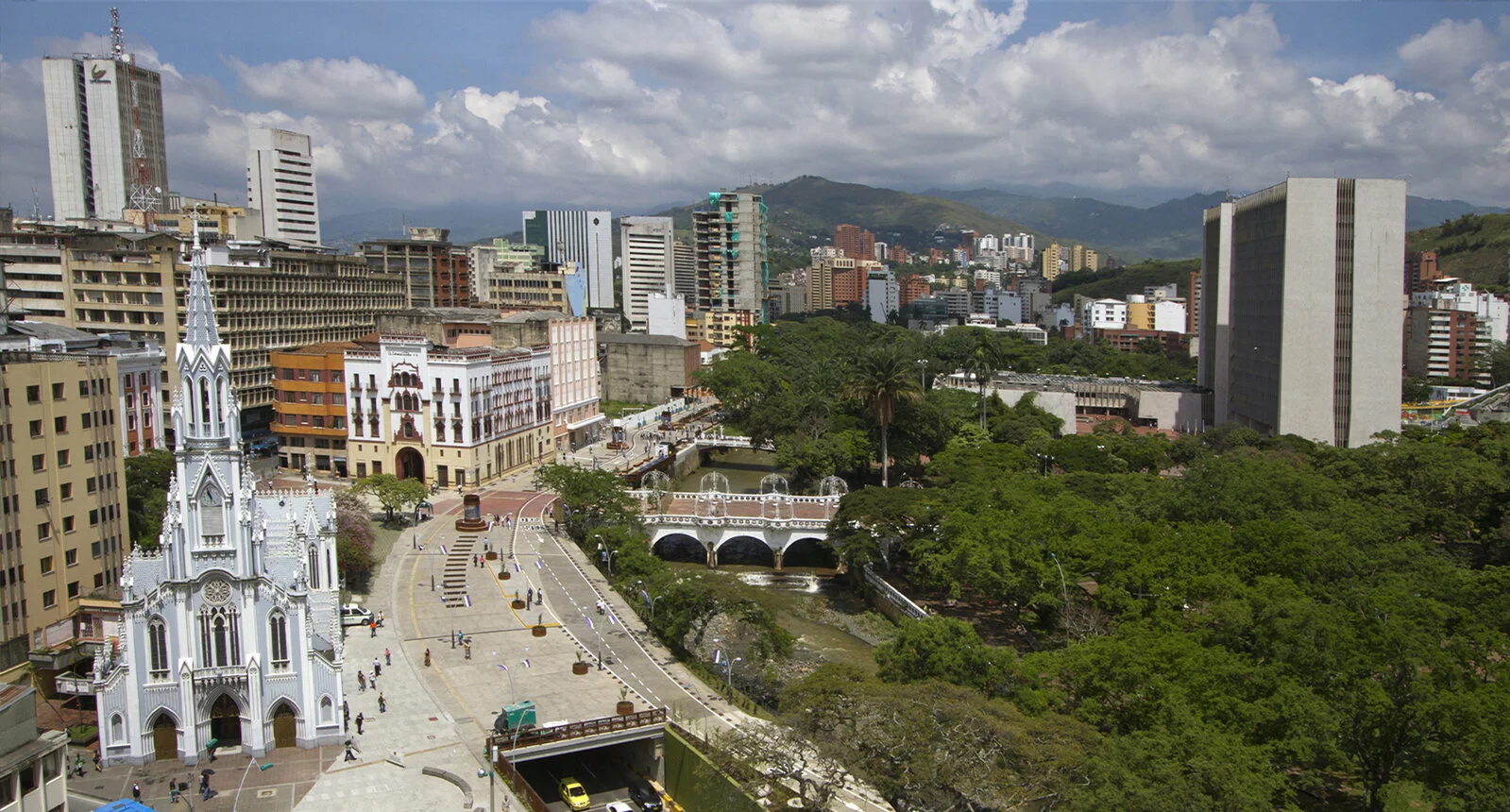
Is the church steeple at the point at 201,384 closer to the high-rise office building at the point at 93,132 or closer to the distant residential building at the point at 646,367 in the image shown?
the distant residential building at the point at 646,367

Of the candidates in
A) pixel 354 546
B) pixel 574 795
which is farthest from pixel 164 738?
pixel 354 546

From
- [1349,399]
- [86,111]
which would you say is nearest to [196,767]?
[1349,399]

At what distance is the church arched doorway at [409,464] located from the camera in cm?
7794

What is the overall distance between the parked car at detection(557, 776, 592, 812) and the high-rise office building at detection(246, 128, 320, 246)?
138 meters

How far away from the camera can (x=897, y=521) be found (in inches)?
2448

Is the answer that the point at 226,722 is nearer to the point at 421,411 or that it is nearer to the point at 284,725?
the point at 284,725

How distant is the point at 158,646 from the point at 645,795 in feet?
55.5

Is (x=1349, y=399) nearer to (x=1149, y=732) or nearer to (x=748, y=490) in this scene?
(x=748, y=490)

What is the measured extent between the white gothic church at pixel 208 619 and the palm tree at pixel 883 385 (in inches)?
2054

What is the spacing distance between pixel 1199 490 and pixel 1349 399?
35849 mm

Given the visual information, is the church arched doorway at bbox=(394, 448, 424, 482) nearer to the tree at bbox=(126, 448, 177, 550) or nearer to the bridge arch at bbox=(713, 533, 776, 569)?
the tree at bbox=(126, 448, 177, 550)

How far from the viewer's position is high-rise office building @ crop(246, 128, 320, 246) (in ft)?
529

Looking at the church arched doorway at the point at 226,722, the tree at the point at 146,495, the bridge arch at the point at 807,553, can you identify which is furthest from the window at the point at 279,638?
the bridge arch at the point at 807,553


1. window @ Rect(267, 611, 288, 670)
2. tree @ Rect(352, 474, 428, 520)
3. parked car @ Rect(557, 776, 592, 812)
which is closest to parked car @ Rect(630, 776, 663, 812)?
parked car @ Rect(557, 776, 592, 812)
